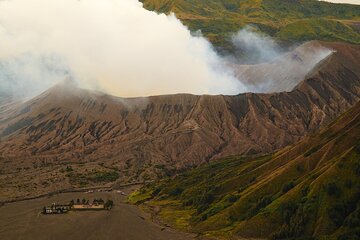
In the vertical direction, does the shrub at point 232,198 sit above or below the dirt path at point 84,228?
above

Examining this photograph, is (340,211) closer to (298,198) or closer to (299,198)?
(299,198)

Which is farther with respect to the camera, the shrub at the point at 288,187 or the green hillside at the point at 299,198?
the shrub at the point at 288,187

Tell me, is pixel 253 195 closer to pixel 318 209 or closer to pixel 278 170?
pixel 278 170

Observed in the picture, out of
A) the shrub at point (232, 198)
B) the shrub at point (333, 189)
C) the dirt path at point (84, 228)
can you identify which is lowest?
the dirt path at point (84, 228)

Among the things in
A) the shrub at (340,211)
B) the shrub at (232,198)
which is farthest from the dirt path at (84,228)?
the shrub at (340,211)

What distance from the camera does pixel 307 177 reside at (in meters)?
160

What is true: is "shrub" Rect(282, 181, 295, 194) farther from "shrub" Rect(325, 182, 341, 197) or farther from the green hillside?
"shrub" Rect(325, 182, 341, 197)

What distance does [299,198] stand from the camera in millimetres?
150250

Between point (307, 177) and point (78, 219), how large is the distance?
83.3 metres

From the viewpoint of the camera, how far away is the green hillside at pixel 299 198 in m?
138

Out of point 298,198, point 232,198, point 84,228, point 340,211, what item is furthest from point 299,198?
point 84,228

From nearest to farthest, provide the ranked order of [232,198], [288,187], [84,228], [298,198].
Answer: [298,198] < [288,187] < [84,228] < [232,198]

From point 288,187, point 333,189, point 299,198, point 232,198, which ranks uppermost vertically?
point 288,187

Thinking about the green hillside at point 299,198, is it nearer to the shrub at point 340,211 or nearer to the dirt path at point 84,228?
the shrub at point 340,211
